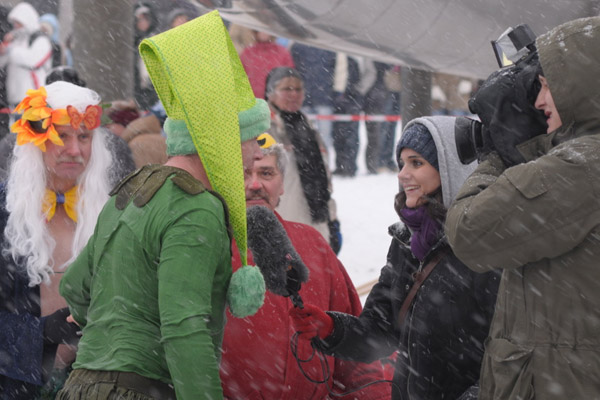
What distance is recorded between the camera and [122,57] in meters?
5.57

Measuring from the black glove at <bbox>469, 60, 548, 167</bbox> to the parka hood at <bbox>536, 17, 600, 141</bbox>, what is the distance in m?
0.13

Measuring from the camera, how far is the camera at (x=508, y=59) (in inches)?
87.0

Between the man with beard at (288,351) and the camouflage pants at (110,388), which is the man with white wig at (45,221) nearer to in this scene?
the man with beard at (288,351)

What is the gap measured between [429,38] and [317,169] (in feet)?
3.65

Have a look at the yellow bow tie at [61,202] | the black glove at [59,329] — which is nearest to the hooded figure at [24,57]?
the yellow bow tie at [61,202]

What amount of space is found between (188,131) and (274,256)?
0.46 m

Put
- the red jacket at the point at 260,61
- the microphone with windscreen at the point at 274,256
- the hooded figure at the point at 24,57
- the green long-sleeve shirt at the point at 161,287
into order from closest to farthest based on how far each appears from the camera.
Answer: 1. the green long-sleeve shirt at the point at 161,287
2. the microphone with windscreen at the point at 274,256
3. the red jacket at the point at 260,61
4. the hooded figure at the point at 24,57

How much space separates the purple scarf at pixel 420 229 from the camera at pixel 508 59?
21 cm

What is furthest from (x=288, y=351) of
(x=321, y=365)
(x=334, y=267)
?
(x=334, y=267)

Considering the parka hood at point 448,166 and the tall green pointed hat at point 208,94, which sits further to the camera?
the parka hood at point 448,166

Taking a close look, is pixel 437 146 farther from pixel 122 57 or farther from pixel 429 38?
pixel 122 57

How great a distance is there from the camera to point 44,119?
10.4 feet

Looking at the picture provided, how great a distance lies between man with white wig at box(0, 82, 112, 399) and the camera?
286 cm

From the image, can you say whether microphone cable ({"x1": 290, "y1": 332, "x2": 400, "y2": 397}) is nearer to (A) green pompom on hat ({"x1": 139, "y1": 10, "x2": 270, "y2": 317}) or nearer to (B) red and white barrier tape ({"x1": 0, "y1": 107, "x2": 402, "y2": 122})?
(A) green pompom on hat ({"x1": 139, "y1": 10, "x2": 270, "y2": 317})
